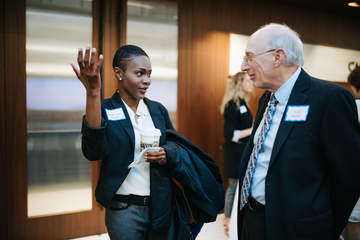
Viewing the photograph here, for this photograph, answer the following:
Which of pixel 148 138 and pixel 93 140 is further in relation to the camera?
pixel 148 138

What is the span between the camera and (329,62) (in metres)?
4.93

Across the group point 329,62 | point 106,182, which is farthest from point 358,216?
point 329,62

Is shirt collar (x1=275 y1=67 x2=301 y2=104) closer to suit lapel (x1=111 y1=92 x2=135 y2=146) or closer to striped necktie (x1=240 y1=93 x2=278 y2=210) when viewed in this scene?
striped necktie (x1=240 y1=93 x2=278 y2=210)

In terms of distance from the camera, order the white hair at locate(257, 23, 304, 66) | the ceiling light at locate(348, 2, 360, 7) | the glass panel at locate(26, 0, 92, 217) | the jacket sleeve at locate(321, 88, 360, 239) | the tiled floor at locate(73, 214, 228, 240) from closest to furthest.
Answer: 1. the jacket sleeve at locate(321, 88, 360, 239)
2. the white hair at locate(257, 23, 304, 66)
3. the glass panel at locate(26, 0, 92, 217)
4. the tiled floor at locate(73, 214, 228, 240)
5. the ceiling light at locate(348, 2, 360, 7)

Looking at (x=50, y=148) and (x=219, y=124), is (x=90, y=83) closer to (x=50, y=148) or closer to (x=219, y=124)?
(x=50, y=148)

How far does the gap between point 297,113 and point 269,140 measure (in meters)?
0.18

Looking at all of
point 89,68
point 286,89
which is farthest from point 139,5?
point 286,89

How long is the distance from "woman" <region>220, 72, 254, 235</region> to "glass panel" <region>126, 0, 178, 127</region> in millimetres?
747

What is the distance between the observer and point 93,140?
A: 1.37m

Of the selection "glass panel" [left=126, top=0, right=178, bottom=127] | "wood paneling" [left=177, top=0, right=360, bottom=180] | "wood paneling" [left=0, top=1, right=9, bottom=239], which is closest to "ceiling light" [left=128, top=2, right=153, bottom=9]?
"glass panel" [left=126, top=0, right=178, bottom=127]

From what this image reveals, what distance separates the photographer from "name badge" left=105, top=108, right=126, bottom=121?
60.0 inches

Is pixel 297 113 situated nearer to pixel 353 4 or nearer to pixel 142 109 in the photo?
pixel 142 109

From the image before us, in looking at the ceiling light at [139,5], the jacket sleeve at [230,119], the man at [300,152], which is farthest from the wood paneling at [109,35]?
the man at [300,152]

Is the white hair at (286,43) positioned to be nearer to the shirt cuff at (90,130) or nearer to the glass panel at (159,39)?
the shirt cuff at (90,130)
